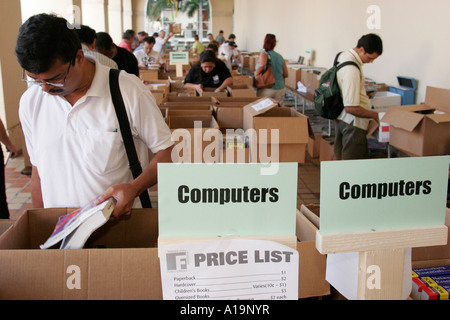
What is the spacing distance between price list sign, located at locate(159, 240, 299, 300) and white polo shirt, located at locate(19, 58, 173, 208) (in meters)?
0.74

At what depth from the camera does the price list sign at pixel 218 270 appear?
0.98 meters

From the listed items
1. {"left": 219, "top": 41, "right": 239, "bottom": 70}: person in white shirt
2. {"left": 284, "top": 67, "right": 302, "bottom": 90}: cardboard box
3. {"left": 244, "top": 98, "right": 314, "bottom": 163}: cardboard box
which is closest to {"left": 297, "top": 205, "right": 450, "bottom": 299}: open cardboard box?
{"left": 244, "top": 98, "right": 314, "bottom": 163}: cardboard box

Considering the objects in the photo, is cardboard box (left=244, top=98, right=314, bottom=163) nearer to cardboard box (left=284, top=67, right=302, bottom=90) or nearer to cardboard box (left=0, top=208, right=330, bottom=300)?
cardboard box (left=0, top=208, right=330, bottom=300)

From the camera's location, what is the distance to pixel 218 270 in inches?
38.7

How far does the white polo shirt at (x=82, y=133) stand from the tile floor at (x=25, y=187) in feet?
7.94

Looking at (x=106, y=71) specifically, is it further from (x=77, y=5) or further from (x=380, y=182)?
(x=77, y=5)

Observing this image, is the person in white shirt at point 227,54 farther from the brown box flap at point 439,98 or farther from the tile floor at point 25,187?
the brown box flap at point 439,98

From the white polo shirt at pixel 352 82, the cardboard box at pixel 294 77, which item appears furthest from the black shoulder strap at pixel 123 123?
the cardboard box at pixel 294 77

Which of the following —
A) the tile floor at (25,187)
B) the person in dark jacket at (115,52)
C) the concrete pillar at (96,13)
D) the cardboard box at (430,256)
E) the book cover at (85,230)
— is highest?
the concrete pillar at (96,13)

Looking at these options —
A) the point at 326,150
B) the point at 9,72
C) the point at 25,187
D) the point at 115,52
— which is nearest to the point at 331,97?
the point at 326,150

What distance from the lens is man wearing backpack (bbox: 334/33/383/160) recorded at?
3.76 meters

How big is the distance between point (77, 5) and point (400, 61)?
536 centimetres

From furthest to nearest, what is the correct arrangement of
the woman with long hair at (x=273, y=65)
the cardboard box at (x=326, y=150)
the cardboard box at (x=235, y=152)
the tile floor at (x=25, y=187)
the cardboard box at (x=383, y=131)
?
the woman with long hair at (x=273, y=65)
the cardboard box at (x=326, y=150)
the cardboard box at (x=383, y=131)
the tile floor at (x=25, y=187)
the cardboard box at (x=235, y=152)

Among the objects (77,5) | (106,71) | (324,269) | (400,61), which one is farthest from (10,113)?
(324,269)
